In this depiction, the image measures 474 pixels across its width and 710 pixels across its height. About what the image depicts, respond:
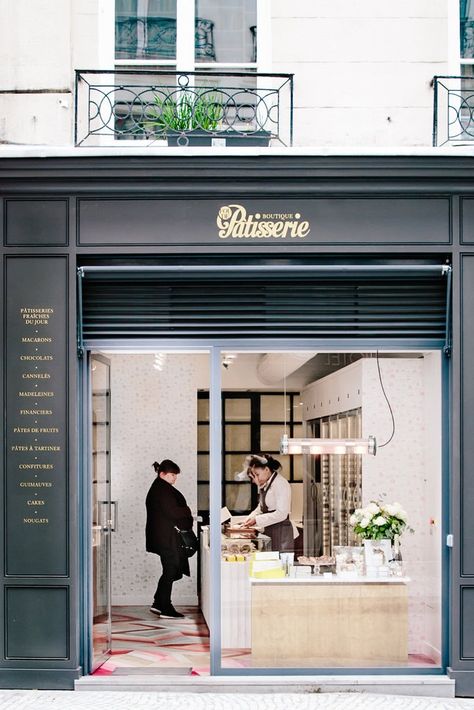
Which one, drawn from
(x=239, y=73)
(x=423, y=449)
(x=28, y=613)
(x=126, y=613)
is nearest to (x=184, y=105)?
(x=239, y=73)

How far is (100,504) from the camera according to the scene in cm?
938

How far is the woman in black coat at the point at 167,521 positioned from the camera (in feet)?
40.2

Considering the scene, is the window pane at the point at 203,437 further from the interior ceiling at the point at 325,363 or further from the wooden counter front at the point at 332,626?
the wooden counter front at the point at 332,626

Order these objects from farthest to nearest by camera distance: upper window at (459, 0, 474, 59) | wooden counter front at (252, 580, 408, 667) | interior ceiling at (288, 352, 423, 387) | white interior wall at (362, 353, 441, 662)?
upper window at (459, 0, 474, 59)
interior ceiling at (288, 352, 423, 387)
white interior wall at (362, 353, 441, 662)
wooden counter front at (252, 580, 408, 667)

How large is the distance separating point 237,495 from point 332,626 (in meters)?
1.32

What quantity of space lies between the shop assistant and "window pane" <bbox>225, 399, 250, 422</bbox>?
35 centimetres

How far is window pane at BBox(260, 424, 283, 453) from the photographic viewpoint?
354 inches

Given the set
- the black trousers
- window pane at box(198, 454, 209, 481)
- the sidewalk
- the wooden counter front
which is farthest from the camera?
window pane at box(198, 454, 209, 481)

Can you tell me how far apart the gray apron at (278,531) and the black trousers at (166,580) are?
3.44m

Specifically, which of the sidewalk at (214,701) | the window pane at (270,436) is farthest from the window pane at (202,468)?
the sidewalk at (214,701)

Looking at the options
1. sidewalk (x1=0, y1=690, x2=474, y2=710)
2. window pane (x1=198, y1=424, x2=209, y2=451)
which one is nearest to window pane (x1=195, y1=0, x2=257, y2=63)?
window pane (x1=198, y1=424, x2=209, y2=451)

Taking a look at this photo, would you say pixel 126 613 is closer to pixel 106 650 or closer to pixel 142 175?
pixel 106 650

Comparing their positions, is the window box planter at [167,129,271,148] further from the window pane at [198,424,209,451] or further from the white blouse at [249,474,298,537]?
the window pane at [198,424,209,451]

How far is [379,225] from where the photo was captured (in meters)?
8.79
